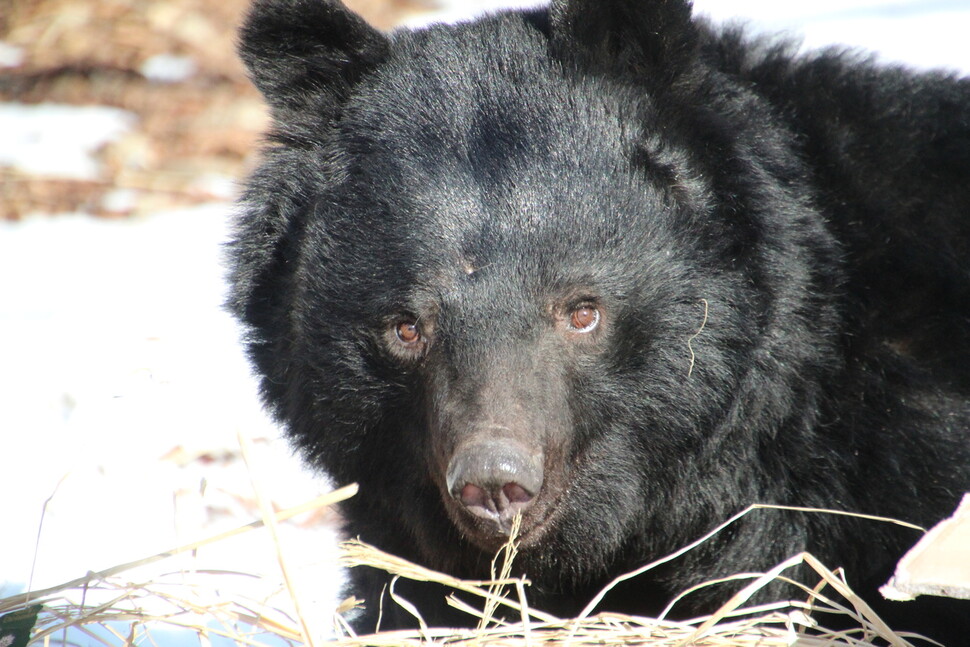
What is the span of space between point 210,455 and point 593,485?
3289 millimetres

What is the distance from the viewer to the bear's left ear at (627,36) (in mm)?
3441

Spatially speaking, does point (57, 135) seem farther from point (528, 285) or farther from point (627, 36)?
point (528, 285)

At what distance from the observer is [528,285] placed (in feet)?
10.5

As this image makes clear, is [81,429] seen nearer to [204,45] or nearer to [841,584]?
[841,584]

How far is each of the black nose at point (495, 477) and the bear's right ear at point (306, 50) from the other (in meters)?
1.56

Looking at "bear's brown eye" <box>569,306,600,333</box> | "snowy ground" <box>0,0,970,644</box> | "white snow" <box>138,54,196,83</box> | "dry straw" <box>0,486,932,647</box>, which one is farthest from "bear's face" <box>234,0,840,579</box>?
"white snow" <box>138,54,196,83</box>

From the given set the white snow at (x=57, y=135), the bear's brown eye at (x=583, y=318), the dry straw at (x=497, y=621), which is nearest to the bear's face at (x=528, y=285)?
the bear's brown eye at (x=583, y=318)

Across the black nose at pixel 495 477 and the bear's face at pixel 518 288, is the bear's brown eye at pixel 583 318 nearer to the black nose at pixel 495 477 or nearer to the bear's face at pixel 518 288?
the bear's face at pixel 518 288

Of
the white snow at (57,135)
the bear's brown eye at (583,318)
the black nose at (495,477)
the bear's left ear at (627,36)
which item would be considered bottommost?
the black nose at (495,477)

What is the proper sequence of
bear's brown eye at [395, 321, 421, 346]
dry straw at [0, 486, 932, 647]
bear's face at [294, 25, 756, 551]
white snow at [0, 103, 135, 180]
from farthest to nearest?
white snow at [0, 103, 135, 180] < bear's brown eye at [395, 321, 421, 346] < bear's face at [294, 25, 756, 551] < dry straw at [0, 486, 932, 647]

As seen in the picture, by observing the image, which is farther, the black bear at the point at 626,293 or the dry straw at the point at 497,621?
the black bear at the point at 626,293

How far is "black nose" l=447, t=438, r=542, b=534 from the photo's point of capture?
9.59 feet

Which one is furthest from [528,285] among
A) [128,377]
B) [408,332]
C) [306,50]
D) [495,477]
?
[128,377]

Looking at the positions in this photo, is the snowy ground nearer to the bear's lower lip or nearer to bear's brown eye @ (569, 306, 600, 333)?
the bear's lower lip
